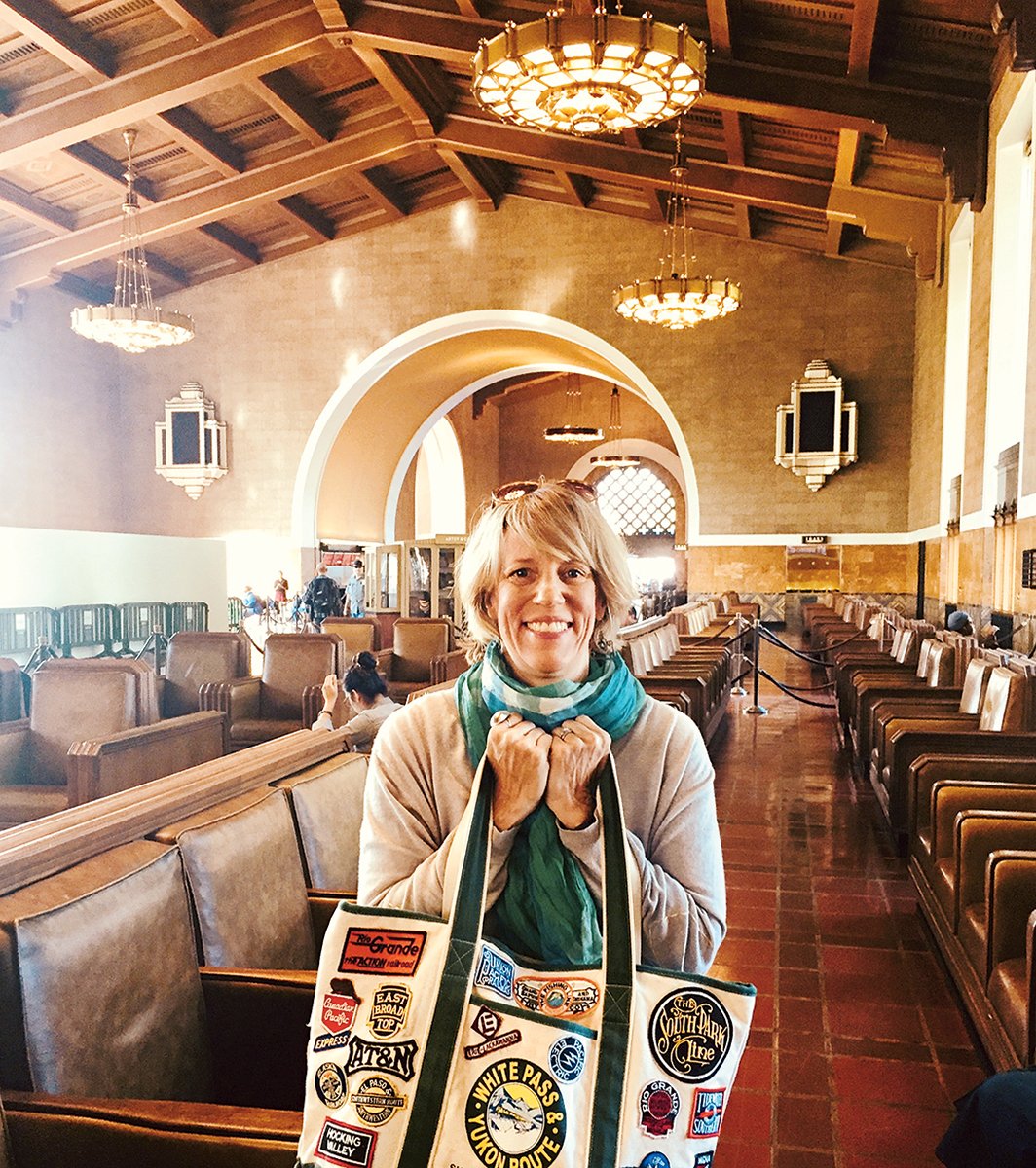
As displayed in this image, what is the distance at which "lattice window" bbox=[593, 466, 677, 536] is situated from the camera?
26359mm

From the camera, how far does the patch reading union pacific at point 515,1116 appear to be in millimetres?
992

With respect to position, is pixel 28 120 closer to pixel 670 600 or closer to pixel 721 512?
pixel 721 512

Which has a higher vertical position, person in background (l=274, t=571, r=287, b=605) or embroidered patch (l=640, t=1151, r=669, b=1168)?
person in background (l=274, t=571, r=287, b=605)

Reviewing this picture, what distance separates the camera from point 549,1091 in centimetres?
100

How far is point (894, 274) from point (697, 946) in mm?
13393

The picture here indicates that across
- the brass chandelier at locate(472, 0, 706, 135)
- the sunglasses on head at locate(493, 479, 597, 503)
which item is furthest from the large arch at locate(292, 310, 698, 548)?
the sunglasses on head at locate(493, 479, 597, 503)

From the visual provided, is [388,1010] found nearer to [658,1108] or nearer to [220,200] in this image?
[658,1108]

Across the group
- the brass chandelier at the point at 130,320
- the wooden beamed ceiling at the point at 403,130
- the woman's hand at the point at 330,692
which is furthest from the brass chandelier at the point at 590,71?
the brass chandelier at the point at 130,320

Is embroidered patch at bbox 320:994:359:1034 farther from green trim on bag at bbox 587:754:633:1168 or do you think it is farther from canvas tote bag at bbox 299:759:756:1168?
green trim on bag at bbox 587:754:633:1168

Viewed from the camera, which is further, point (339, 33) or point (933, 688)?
point (339, 33)

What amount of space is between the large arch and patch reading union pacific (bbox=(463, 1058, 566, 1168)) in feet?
42.4

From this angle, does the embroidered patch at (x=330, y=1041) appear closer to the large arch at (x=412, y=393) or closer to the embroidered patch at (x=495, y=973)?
the embroidered patch at (x=495, y=973)

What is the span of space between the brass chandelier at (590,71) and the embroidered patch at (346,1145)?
255 inches

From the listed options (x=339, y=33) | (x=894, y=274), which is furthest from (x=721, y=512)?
(x=339, y=33)
